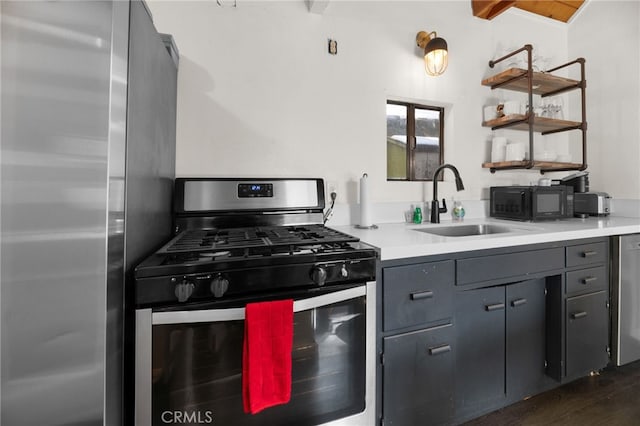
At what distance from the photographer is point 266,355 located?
0.91 meters

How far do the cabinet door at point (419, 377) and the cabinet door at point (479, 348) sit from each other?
0.30 feet

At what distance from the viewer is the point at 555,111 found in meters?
2.35

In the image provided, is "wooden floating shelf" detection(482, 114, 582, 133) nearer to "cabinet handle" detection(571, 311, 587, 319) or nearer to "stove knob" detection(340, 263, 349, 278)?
"cabinet handle" detection(571, 311, 587, 319)

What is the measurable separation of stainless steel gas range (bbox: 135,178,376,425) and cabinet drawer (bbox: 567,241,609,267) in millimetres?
1299

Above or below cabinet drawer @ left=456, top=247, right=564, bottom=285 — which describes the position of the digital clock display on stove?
above

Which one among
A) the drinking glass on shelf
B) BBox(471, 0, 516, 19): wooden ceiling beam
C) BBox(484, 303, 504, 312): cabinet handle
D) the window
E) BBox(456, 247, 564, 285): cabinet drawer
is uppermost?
BBox(471, 0, 516, 19): wooden ceiling beam

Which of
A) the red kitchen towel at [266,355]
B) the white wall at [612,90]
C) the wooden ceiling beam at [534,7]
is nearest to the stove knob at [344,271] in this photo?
the red kitchen towel at [266,355]

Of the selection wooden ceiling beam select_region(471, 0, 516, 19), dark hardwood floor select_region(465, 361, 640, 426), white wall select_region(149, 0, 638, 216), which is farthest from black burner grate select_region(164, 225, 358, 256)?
wooden ceiling beam select_region(471, 0, 516, 19)

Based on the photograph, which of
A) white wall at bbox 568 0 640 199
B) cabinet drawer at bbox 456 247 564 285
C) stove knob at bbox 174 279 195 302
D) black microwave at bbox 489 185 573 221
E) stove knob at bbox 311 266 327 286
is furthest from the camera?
white wall at bbox 568 0 640 199

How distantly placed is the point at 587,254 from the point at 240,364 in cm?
195

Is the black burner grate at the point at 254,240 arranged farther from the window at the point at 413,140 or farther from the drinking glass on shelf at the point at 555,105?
the drinking glass on shelf at the point at 555,105

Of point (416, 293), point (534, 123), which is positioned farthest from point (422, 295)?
point (534, 123)

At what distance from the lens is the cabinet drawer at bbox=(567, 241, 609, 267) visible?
1584mm
